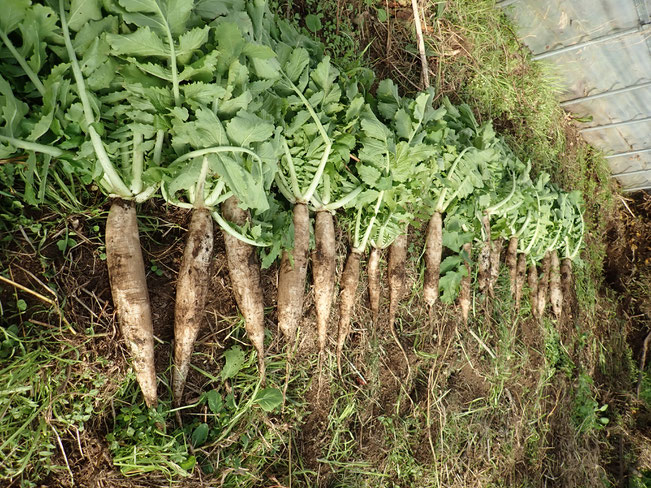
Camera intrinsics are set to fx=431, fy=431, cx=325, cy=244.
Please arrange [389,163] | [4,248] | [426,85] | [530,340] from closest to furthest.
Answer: [4,248] → [389,163] → [426,85] → [530,340]

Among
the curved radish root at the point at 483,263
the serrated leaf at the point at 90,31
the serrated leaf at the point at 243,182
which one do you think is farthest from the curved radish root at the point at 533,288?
the serrated leaf at the point at 90,31

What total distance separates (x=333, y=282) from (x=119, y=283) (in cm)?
129

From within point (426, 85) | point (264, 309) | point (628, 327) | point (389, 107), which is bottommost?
point (628, 327)

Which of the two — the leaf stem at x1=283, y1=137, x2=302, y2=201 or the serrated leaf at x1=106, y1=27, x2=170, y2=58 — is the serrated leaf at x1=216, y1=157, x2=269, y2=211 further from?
the serrated leaf at x1=106, y1=27, x2=170, y2=58

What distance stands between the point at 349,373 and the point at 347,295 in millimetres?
532

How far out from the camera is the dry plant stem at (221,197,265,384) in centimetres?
236

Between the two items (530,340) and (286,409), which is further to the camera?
(530,340)

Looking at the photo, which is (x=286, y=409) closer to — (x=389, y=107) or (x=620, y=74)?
(x=389, y=107)

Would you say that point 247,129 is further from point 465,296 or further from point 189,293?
point 465,296

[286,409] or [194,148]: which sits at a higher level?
[194,148]

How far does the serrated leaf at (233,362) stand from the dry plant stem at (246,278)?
0.10 meters

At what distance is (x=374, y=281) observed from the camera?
3.15 meters

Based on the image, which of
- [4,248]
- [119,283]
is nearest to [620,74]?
[119,283]

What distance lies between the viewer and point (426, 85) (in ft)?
11.8
